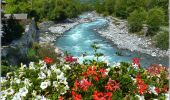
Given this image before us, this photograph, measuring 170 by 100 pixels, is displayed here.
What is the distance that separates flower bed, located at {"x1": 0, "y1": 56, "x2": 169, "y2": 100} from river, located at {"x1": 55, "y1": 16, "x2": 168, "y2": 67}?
2837cm

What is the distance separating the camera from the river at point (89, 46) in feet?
136

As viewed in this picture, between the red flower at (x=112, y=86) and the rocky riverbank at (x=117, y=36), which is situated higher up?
the red flower at (x=112, y=86)

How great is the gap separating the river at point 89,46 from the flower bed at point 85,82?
28367 millimetres

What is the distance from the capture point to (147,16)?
66.2m

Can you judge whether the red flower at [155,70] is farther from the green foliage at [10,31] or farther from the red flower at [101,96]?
the green foliage at [10,31]

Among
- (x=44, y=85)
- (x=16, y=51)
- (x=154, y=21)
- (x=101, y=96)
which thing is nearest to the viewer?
(x=101, y=96)

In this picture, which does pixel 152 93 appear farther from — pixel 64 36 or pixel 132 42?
pixel 64 36

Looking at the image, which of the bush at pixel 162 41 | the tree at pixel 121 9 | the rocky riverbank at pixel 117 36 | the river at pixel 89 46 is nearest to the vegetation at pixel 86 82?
the river at pixel 89 46

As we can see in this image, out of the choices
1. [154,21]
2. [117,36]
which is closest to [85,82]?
[117,36]

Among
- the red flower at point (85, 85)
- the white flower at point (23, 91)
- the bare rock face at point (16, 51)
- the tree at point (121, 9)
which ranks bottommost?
the tree at point (121, 9)

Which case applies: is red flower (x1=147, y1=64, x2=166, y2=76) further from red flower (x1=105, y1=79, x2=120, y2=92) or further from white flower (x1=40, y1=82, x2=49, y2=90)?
white flower (x1=40, y1=82, x2=49, y2=90)

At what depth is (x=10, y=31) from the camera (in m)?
37.9

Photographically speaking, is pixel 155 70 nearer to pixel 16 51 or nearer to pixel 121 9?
pixel 16 51

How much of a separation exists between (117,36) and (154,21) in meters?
6.72
